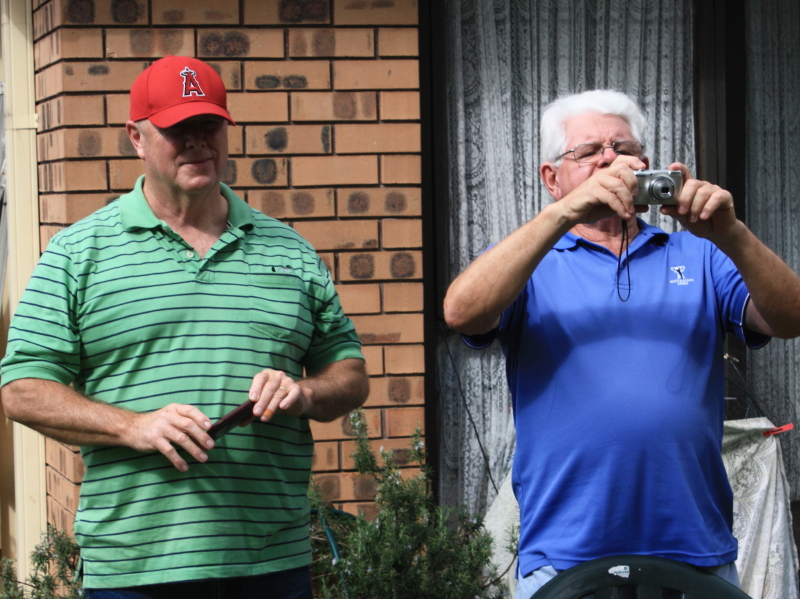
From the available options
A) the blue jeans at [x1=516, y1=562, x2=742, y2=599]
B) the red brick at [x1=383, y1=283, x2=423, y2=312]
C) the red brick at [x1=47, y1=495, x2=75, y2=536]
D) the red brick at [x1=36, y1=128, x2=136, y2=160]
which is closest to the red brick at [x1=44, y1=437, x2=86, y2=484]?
the red brick at [x1=47, y1=495, x2=75, y2=536]

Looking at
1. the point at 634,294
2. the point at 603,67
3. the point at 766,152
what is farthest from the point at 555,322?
the point at 766,152

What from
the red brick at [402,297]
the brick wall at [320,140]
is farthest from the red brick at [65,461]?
the red brick at [402,297]

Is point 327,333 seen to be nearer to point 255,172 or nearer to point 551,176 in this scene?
point 551,176

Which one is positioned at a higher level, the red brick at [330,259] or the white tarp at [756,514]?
the red brick at [330,259]

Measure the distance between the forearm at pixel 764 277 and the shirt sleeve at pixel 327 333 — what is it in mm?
983

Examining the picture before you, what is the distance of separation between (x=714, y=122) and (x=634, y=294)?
215 centimetres

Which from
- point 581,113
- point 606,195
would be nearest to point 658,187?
point 606,195

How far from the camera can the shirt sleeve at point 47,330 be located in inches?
83.5

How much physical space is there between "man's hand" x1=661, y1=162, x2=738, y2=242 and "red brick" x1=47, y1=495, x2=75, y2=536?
2511 mm

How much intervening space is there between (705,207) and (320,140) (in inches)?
73.2

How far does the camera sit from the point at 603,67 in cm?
390

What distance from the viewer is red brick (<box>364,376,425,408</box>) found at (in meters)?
3.50

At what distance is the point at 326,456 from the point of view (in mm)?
3486

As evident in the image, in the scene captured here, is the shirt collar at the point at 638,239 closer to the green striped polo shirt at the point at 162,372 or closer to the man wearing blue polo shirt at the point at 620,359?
the man wearing blue polo shirt at the point at 620,359
